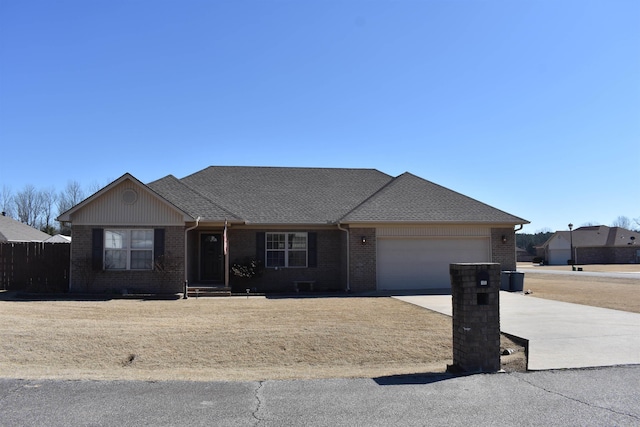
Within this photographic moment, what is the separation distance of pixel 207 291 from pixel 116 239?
3.69m

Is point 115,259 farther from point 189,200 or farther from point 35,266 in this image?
point 189,200

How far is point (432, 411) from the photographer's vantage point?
5898 millimetres

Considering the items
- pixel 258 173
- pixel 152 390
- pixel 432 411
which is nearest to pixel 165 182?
pixel 258 173

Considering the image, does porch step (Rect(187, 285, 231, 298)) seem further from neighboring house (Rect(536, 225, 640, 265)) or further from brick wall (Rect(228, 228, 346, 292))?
neighboring house (Rect(536, 225, 640, 265))

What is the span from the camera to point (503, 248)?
21297 millimetres

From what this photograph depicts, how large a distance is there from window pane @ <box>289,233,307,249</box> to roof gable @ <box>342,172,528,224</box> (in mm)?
2165

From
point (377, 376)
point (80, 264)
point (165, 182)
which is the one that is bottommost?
point (377, 376)

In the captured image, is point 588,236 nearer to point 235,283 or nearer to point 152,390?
point 235,283

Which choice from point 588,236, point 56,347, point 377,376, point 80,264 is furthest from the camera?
point 588,236

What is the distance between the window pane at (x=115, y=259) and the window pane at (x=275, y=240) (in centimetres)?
549

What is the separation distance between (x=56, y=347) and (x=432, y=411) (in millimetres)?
7486

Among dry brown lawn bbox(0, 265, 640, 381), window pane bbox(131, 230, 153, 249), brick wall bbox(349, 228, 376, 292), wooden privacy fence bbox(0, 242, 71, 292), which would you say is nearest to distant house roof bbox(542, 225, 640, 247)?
brick wall bbox(349, 228, 376, 292)

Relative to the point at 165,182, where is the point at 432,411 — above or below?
below

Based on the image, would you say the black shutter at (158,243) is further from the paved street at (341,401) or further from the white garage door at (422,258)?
the paved street at (341,401)
